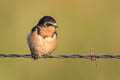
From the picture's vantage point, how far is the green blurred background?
1565cm

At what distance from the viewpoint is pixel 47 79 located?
15.6 m

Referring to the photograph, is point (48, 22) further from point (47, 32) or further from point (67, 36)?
point (67, 36)

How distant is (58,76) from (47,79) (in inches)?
10.6

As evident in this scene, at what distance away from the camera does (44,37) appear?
493 inches

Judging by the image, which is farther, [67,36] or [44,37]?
[67,36]

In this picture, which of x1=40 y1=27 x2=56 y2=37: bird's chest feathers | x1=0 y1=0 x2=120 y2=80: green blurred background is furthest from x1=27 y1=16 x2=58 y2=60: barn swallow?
x1=0 y1=0 x2=120 y2=80: green blurred background

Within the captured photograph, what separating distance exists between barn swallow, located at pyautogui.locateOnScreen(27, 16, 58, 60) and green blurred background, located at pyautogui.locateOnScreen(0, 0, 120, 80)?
273cm

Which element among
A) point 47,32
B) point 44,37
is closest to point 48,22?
point 47,32

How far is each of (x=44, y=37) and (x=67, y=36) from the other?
5.29 meters

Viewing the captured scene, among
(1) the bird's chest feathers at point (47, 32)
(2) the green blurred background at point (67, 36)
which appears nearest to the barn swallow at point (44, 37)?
(1) the bird's chest feathers at point (47, 32)

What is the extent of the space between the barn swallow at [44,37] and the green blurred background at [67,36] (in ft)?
8.96

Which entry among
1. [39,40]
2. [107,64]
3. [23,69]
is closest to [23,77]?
[23,69]

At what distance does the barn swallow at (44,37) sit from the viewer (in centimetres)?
1248

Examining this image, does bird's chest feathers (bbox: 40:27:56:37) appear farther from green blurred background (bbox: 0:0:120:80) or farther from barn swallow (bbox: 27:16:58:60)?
green blurred background (bbox: 0:0:120:80)
